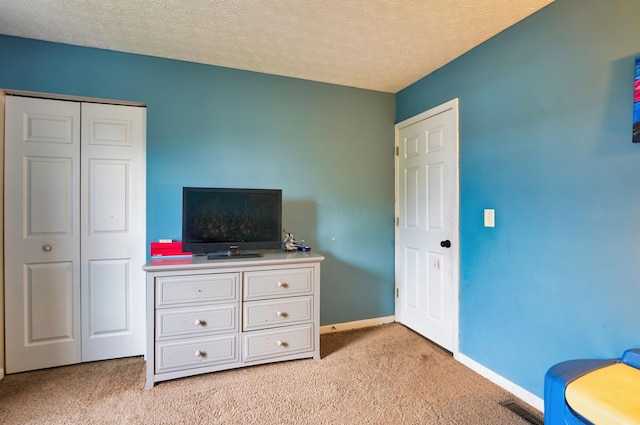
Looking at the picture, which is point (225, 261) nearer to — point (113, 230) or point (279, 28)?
point (113, 230)

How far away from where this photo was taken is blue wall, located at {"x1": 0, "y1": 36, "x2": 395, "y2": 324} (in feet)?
7.57

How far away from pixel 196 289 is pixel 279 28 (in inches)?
75.2

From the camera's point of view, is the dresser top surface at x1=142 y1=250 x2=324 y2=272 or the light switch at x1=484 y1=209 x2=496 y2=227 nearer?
the dresser top surface at x1=142 y1=250 x2=324 y2=272

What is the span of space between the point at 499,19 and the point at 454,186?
1167 mm

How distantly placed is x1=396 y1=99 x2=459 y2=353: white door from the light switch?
0.27 m

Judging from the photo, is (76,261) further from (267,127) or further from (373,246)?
(373,246)

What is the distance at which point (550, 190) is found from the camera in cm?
176

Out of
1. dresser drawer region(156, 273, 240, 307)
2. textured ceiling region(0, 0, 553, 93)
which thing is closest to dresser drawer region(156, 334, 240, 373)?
dresser drawer region(156, 273, 240, 307)

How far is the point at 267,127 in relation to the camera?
2734 millimetres

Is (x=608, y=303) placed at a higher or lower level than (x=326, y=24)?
lower

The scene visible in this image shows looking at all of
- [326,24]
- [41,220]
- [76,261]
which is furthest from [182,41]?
[76,261]

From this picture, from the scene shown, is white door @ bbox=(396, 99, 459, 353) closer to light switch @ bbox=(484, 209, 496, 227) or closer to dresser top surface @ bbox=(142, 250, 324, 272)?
light switch @ bbox=(484, 209, 496, 227)

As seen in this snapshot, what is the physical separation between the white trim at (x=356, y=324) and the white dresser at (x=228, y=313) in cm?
54

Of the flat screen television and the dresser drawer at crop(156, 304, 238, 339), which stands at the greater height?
the flat screen television
